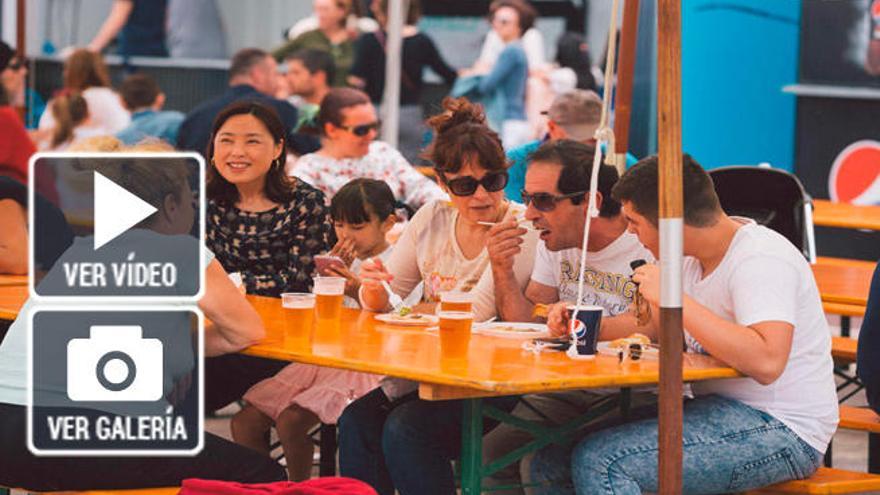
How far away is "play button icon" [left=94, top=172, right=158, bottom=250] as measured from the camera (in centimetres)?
320

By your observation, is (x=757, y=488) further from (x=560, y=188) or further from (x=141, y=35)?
(x=141, y=35)

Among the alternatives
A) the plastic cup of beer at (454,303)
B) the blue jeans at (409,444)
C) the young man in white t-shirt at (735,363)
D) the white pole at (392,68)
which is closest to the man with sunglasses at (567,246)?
the blue jeans at (409,444)

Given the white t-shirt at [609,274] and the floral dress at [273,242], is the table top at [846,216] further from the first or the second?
the white t-shirt at [609,274]

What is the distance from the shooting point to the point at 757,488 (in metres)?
3.48

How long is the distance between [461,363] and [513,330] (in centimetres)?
51

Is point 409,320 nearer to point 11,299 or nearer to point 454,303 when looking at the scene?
point 454,303

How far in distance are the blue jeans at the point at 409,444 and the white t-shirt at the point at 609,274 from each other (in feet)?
1.05

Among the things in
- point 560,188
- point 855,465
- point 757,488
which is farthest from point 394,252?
point 855,465

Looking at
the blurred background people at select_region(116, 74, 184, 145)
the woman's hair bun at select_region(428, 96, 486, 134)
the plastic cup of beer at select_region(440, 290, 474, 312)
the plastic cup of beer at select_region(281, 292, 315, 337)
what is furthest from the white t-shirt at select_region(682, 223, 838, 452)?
Result: the blurred background people at select_region(116, 74, 184, 145)

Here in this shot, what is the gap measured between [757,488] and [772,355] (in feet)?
1.18

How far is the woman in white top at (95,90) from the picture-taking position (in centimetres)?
928

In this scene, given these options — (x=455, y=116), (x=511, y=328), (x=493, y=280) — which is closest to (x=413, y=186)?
(x=455, y=116)

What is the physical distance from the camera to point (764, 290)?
11.0 feet
